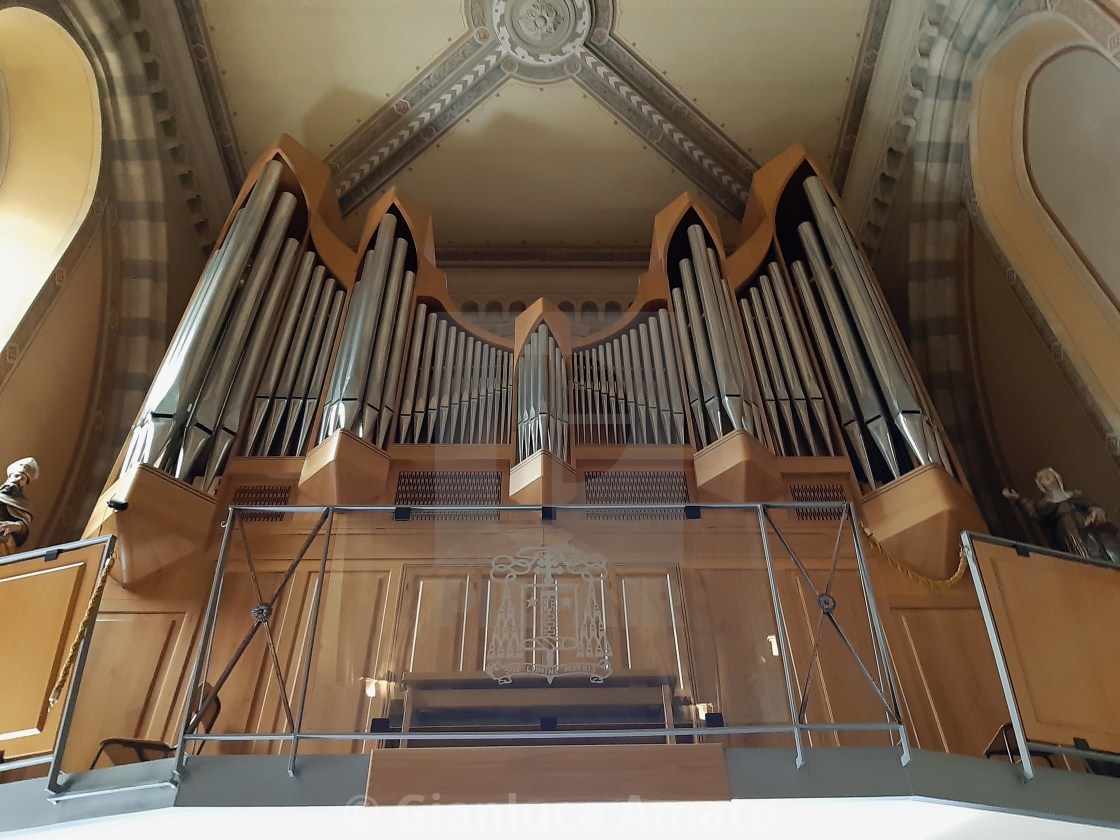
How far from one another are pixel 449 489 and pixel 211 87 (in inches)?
131

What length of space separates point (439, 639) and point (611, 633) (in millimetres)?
752

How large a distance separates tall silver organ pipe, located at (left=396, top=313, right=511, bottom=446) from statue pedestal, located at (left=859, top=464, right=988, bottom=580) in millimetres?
1807

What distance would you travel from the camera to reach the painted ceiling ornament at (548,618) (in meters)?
3.23

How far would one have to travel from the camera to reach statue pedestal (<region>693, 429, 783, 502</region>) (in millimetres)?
4109

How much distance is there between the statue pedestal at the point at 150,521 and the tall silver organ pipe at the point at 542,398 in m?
1.44

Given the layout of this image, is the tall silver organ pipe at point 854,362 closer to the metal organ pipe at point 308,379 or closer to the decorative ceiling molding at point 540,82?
the decorative ceiling molding at point 540,82

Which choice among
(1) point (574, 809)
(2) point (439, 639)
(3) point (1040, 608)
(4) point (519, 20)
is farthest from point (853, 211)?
(1) point (574, 809)

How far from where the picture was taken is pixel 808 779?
9.09ft

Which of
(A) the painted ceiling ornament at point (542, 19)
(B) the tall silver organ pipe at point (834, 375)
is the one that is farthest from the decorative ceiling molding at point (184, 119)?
(B) the tall silver organ pipe at point (834, 375)

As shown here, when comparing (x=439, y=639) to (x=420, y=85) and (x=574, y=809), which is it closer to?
(x=574, y=809)

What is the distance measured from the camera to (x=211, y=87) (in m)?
5.98

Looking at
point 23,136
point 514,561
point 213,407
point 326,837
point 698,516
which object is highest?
point 23,136

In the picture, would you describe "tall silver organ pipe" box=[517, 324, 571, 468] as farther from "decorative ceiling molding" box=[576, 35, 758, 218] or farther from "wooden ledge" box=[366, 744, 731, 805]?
"decorative ceiling molding" box=[576, 35, 758, 218]

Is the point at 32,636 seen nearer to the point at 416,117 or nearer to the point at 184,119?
the point at 184,119
